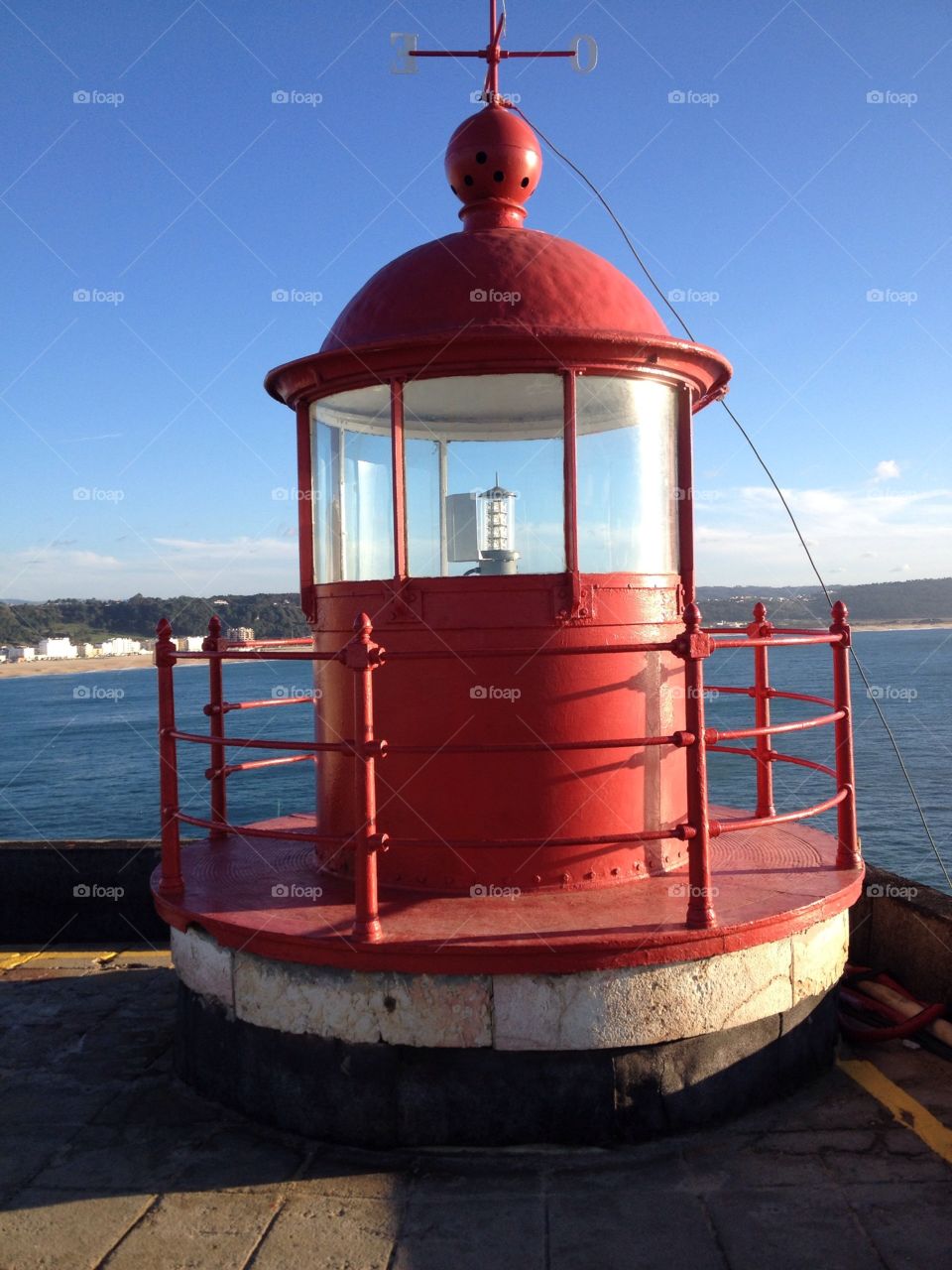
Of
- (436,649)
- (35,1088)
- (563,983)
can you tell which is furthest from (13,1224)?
(436,649)

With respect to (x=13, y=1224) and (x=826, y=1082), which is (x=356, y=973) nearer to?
(x=13, y=1224)

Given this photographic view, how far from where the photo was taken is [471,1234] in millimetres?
3955

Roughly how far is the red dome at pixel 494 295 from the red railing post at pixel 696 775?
5.14 feet

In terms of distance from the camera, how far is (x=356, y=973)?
4695 millimetres

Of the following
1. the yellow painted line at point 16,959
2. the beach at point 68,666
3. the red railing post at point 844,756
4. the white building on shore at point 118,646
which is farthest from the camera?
the white building on shore at point 118,646

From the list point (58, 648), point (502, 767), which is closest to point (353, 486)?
point (502, 767)

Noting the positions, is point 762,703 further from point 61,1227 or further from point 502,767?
point 61,1227

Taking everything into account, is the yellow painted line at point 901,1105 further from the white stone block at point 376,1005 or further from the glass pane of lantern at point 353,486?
the glass pane of lantern at point 353,486

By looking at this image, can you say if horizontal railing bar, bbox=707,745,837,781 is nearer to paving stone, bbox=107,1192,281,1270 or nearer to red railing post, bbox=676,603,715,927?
red railing post, bbox=676,603,715,927

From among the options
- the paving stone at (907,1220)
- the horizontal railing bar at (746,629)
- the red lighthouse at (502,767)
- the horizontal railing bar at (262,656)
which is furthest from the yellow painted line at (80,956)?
the paving stone at (907,1220)

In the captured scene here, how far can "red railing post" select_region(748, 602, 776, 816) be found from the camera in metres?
6.32

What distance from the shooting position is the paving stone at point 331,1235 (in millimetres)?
3840

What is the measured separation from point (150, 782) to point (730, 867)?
37019 millimetres

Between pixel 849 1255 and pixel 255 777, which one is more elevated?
pixel 849 1255
